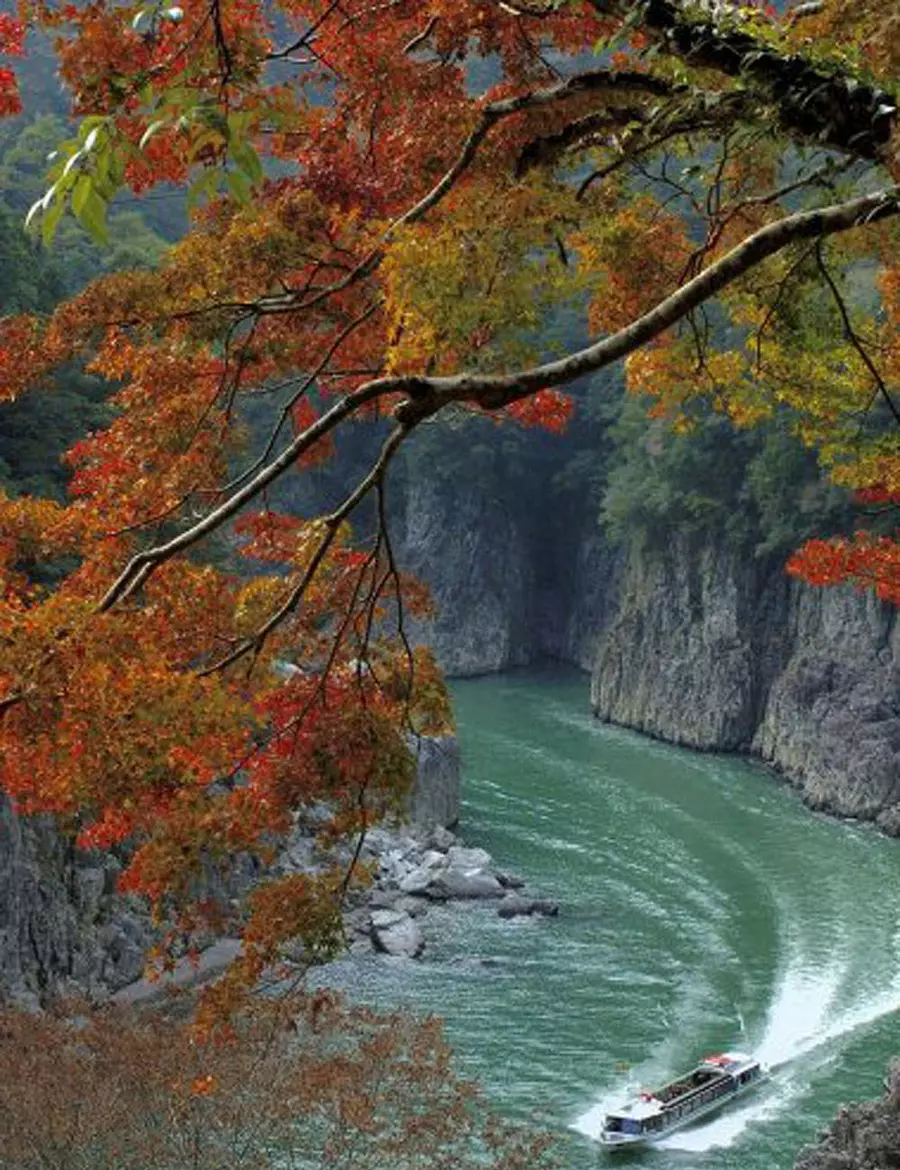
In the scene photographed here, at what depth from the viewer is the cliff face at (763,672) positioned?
37375mm

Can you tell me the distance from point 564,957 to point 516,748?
17.5 metres

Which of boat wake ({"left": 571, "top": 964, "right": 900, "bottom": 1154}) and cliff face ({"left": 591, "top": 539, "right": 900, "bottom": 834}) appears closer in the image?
boat wake ({"left": 571, "top": 964, "right": 900, "bottom": 1154})

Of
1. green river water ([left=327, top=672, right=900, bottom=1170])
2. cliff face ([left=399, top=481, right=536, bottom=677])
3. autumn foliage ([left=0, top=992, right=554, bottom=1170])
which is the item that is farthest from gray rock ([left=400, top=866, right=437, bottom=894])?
cliff face ([left=399, top=481, right=536, bottom=677])

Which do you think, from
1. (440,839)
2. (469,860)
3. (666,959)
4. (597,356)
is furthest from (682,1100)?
(597,356)

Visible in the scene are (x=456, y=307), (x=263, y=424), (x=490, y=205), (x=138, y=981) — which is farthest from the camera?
(x=263, y=424)

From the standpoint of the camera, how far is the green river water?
1986 centimetres

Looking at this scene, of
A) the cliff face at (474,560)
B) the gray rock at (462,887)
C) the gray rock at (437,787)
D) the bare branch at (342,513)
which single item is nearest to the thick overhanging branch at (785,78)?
the bare branch at (342,513)

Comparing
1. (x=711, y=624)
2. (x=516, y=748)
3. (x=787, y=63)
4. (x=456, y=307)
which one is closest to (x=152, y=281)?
(x=456, y=307)

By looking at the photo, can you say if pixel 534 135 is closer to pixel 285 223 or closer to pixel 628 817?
pixel 285 223

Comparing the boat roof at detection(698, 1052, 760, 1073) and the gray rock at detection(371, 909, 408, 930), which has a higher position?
the boat roof at detection(698, 1052, 760, 1073)

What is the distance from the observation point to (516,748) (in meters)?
42.8

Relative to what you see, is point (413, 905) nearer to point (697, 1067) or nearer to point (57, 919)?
point (57, 919)

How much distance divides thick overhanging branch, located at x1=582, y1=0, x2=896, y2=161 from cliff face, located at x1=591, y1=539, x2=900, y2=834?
30938 mm

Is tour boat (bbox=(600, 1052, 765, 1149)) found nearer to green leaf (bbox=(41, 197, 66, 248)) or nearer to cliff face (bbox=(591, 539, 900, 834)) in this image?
cliff face (bbox=(591, 539, 900, 834))
